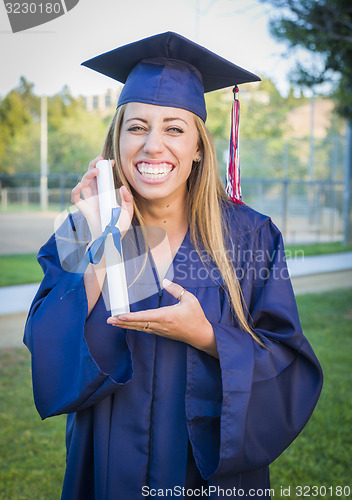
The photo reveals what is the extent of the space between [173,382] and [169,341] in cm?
14

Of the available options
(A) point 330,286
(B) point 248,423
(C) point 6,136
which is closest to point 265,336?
(B) point 248,423

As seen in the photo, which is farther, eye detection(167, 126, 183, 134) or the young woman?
eye detection(167, 126, 183, 134)

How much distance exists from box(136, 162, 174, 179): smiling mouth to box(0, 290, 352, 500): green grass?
2.35 meters

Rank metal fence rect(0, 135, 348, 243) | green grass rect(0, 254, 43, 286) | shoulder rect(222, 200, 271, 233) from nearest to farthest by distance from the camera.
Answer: shoulder rect(222, 200, 271, 233), green grass rect(0, 254, 43, 286), metal fence rect(0, 135, 348, 243)

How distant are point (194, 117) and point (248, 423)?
1110mm

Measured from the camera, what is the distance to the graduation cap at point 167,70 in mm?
1827

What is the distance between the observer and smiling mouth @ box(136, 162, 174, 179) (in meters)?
1.79

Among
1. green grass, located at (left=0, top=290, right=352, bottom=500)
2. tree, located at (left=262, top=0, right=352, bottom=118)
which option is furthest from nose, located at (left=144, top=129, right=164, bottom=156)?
tree, located at (left=262, top=0, right=352, bottom=118)

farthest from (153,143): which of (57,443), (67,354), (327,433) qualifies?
(327,433)

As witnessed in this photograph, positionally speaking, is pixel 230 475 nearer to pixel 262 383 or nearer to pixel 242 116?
pixel 262 383

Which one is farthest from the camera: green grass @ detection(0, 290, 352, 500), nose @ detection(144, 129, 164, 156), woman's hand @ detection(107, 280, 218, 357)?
green grass @ detection(0, 290, 352, 500)

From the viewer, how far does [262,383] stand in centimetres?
170

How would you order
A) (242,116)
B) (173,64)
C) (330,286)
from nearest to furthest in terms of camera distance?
(173,64) < (330,286) < (242,116)

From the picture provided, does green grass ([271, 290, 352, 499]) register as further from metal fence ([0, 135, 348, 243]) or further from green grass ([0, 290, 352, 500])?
metal fence ([0, 135, 348, 243])
